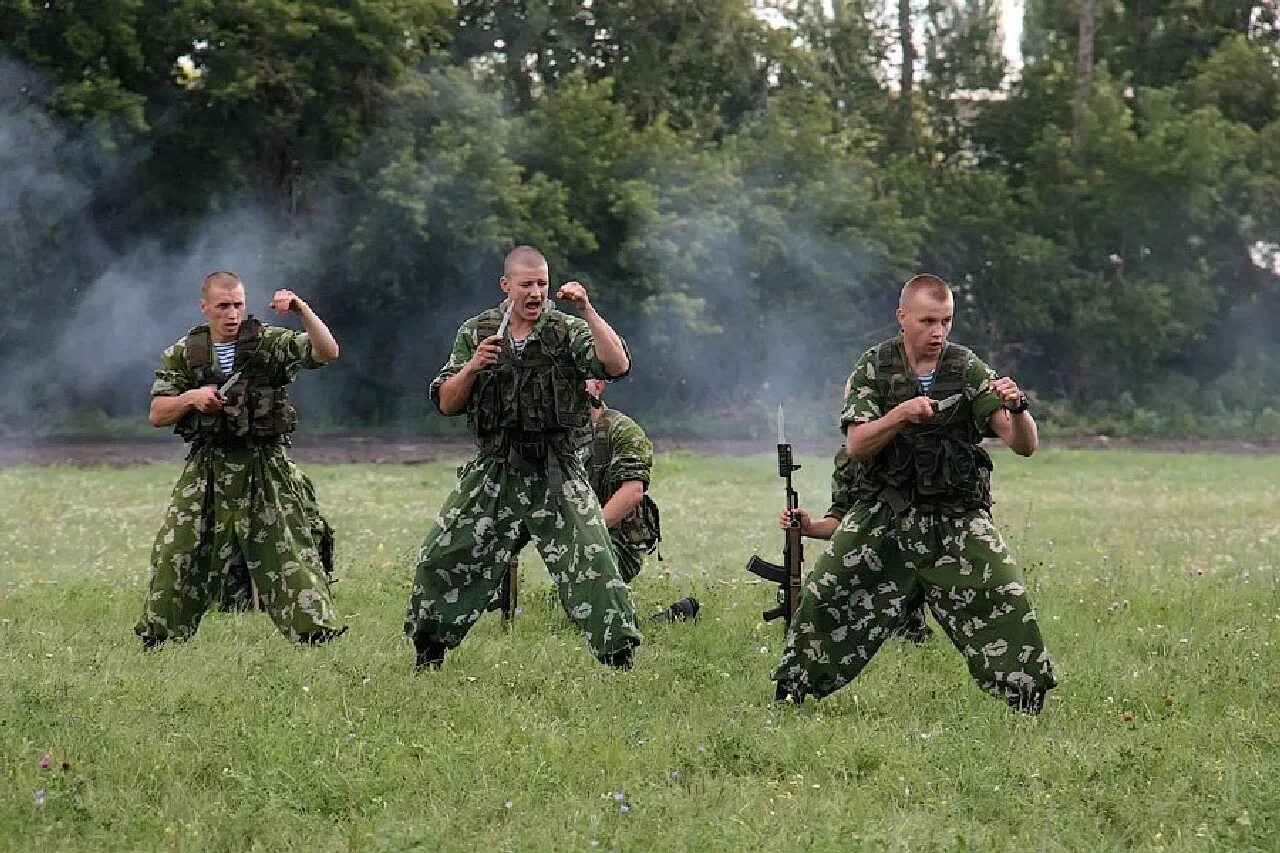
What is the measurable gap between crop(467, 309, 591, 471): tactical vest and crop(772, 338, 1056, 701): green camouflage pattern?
1496 mm

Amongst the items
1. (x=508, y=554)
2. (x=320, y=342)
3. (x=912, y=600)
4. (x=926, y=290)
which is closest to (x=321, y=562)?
(x=320, y=342)

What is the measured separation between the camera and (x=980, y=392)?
7355 millimetres

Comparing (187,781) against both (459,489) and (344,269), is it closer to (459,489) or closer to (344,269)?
(459,489)

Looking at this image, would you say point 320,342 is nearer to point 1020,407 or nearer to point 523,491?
point 523,491

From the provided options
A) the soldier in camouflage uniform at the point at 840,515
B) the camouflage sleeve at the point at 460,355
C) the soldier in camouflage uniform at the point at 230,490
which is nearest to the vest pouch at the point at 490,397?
the camouflage sleeve at the point at 460,355

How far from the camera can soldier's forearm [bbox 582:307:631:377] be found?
8.13 meters

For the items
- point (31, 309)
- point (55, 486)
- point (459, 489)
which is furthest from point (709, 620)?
point (31, 309)

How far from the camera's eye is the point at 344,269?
29.3m

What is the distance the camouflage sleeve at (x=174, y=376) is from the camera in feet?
30.0

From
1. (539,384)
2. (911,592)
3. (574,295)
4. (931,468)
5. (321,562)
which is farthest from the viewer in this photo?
(321,562)

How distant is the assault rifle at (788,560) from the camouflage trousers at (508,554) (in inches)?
36.1

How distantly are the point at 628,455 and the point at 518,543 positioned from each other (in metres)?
1.83

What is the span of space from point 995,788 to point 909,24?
32.8m

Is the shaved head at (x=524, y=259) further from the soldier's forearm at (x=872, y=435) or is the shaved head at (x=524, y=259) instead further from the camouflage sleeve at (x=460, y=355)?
the soldier's forearm at (x=872, y=435)
